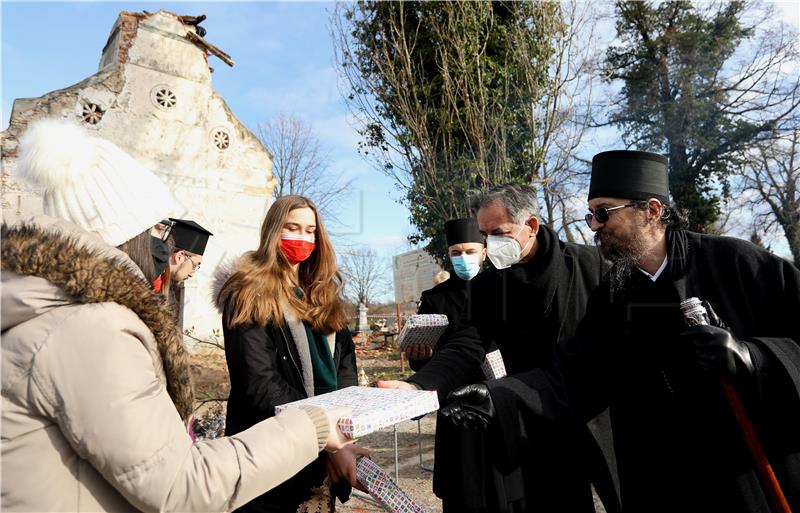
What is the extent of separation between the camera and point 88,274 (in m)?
1.26

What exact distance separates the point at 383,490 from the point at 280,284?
3.81 feet

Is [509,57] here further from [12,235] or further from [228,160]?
[12,235]

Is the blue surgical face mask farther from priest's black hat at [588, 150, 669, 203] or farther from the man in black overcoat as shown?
priest's black hat at [588, 150, 669, 203]

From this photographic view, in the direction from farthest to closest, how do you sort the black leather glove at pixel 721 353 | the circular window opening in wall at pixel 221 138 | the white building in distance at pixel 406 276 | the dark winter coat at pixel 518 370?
the white building in distance at pixel 406 276 < the circular window opening in wall at pixel 221 138 < the dark winter coat at pixel 518 370 < the black leather glove at pixel 721 353

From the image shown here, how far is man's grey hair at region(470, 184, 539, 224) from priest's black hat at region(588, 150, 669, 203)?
22.7 inches

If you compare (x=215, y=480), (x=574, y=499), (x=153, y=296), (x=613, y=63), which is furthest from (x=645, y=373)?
(x=613, y=63)

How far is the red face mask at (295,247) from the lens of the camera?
10.00ft

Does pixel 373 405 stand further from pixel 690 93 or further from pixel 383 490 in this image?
pixel 690 93

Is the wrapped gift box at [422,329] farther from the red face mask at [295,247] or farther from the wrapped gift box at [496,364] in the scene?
the red face mask at [295,247]

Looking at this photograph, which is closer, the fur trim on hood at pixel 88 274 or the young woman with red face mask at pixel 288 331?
the fur trim on hood at pixel 88 274

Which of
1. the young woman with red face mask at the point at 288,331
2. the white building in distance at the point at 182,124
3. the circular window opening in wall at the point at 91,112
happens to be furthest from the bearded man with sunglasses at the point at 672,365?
the circular window opening in wall at the point at 91,112

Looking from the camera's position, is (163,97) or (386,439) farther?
(163,97)

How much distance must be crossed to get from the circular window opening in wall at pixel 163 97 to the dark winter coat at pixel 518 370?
439 inches

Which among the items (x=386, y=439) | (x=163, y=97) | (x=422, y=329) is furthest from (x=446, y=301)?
(x=163, y=97)
